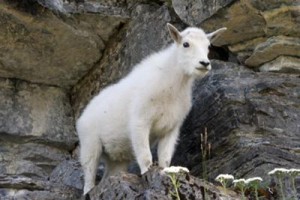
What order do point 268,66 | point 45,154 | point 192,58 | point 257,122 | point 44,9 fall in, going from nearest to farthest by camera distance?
1. point 192,58
2. point 257,122
3. point 268,66
4. point 44,9
5. point 45,154

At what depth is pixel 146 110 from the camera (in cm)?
992

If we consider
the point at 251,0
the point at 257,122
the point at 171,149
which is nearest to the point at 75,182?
the point at 171,149

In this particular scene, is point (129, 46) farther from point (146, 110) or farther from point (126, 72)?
point (146, 110)

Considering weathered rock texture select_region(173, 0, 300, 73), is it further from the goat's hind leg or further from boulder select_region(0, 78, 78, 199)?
boulder select_region(0, 78, 78, 199)

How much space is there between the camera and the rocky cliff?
10680 millimetres

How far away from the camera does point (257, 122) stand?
1111 centimetres

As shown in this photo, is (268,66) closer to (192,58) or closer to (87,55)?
(192,58)

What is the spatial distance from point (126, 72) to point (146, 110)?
3740mm

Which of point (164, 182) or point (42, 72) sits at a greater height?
point (42, 72)

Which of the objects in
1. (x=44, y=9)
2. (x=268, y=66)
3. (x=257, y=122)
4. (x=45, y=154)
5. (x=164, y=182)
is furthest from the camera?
(x=45, y=154)

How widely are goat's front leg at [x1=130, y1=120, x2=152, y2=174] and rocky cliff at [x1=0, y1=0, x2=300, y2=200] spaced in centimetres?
112

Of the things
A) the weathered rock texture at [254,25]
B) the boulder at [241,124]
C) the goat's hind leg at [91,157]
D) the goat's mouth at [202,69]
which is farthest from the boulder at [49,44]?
the goat's mouth at [202,69]

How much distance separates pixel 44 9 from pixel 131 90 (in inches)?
144

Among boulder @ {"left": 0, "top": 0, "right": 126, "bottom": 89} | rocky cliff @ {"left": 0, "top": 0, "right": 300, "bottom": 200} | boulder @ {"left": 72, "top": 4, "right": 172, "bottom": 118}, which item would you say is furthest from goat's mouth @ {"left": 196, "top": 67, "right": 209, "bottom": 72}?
boulder @ {"left": 0, "top": 0, "right": 126, "bottom": 89}
